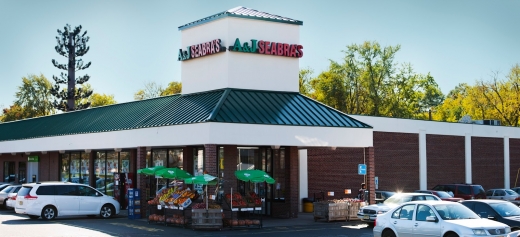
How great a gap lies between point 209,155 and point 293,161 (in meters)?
6.56

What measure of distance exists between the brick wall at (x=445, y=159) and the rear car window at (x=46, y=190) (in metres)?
24.0

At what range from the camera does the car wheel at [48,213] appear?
29359 mm

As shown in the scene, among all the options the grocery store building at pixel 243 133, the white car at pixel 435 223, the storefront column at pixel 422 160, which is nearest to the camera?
the white car at pixel 435 223

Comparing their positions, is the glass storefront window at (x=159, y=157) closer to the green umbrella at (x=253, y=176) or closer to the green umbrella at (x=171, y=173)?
the green umbrella at (x=171, y=173)

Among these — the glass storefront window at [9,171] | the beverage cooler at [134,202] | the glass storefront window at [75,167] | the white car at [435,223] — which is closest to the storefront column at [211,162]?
the beverage cooler at [134,202]

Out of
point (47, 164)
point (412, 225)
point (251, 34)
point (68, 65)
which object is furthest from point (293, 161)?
point (68, 65)

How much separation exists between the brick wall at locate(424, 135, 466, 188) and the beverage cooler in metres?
20.8

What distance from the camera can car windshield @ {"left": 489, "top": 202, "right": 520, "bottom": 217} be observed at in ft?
72.2

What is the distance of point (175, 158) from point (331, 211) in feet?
26.2

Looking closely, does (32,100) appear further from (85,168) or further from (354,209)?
(354,209)

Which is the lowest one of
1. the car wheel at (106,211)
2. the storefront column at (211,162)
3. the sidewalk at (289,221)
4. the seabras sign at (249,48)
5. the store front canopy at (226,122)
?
the sidewalk at (289,221)

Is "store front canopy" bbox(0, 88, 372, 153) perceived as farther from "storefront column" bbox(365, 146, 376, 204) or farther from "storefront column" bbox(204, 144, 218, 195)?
"storefront column" bbox(365, 146, 376, 204)

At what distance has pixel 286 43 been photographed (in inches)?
1284

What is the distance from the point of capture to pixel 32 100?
342 feet
